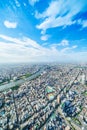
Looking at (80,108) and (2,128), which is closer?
(2,128)

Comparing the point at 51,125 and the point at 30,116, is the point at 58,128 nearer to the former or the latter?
the point at 51,125

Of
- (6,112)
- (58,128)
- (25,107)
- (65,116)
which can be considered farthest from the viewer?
(25,107)

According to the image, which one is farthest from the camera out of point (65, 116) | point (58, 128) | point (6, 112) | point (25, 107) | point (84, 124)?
point (25, 107)

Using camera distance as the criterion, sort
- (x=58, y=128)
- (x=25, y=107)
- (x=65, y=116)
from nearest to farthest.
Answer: (x=58, y=128) → (x=65, y=116) → (x=25, y=107)

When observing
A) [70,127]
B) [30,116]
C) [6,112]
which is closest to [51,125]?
[70,127]

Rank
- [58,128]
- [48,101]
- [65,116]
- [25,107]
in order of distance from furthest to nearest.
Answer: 1. [48,101]
2. [25,107]
3. [65,116]
4. [58,128]

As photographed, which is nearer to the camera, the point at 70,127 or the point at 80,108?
the point at 70,127

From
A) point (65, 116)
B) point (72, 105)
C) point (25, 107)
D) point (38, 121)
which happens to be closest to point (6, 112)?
point (25, 107)

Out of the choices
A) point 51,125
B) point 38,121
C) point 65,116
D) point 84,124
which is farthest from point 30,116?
point 84,124

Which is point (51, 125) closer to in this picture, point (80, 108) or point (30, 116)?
point (30, 116)
